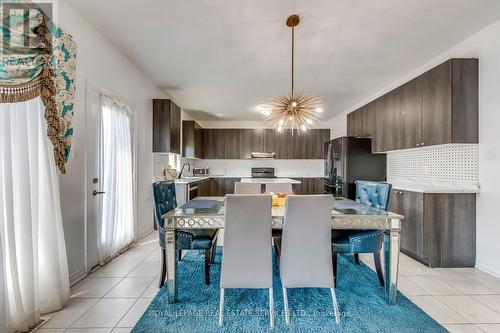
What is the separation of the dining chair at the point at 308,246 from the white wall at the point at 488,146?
2075 mm

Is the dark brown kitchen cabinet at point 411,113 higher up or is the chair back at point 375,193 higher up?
the dark brown kitchen cabinet at point 411,113

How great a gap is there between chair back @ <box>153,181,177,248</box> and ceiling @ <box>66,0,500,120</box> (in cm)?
166

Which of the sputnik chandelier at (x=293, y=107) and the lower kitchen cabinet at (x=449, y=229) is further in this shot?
the lower kitchen cabinet at (x=449, y=229)

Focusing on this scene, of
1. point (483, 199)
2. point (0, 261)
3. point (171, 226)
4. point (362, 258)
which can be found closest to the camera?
point (0, 261)

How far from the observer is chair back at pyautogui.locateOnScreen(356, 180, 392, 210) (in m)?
2.41

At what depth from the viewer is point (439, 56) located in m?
3.16

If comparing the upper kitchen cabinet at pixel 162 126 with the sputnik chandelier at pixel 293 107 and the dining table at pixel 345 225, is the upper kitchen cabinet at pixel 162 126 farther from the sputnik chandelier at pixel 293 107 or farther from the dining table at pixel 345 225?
the dining table at pixel 345 225

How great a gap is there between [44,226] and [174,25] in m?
2.16

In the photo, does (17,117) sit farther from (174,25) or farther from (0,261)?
(174,25)

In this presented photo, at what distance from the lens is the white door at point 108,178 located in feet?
8.51

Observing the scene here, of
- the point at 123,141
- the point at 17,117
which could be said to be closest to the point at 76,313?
the point at 17,117

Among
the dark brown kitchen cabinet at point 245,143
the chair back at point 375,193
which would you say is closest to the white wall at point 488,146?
the chair back at point 375,193

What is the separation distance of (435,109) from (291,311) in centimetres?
285

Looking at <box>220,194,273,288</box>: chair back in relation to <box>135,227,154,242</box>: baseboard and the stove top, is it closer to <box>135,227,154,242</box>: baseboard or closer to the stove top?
<box>135,227,154,242</box>: baseboard
